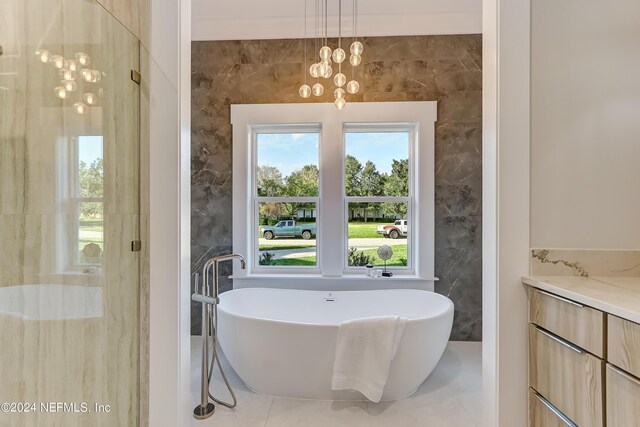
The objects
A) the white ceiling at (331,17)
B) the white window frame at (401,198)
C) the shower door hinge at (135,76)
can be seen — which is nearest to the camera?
the shower door hinge at (135,76)

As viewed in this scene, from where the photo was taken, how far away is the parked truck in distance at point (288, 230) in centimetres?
291

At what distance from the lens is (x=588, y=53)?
1.27m

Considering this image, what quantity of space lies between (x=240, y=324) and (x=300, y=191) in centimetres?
145

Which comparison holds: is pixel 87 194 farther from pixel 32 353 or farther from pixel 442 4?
pixel 442 4

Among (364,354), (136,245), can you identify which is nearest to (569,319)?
(364,354)

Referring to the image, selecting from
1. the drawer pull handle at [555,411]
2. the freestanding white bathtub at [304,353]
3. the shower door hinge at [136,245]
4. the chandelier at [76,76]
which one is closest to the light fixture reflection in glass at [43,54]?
the chandelier at [76,76]

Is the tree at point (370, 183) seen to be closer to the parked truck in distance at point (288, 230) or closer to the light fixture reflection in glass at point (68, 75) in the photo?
the parked truck in distance at point (288, 230)

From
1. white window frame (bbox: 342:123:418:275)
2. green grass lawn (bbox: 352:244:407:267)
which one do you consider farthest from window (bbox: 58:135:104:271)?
green grass lawn (bbox: 352:244:407:267)

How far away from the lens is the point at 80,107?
3.43 ft

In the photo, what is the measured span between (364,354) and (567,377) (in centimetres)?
95

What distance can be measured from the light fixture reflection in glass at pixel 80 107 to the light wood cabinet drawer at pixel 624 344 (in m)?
1.92

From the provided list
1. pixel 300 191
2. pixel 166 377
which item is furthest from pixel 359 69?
pixel 166 377

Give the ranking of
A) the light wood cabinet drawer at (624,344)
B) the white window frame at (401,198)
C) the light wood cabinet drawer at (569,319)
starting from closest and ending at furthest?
1. the light wood cabinet drawer at (624,344)
2. the light wood cabinet drawer at (569,319)
3. the white window frame at (401,198)

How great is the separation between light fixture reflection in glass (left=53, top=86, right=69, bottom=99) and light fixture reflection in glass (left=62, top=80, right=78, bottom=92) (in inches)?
0.4
